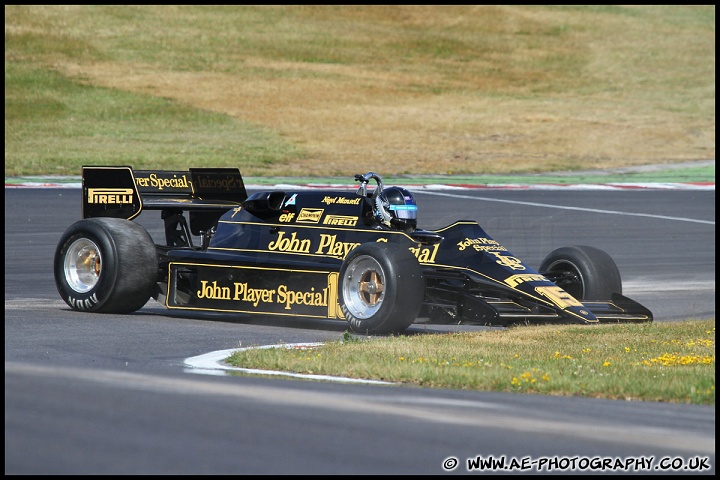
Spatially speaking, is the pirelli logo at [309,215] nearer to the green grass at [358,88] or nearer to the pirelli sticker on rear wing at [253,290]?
the pirelli sticker on rear wing at [253,290]

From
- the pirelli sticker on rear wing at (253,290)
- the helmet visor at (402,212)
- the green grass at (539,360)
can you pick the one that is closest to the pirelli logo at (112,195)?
the pirelli sticker on rear wing at (253,290)

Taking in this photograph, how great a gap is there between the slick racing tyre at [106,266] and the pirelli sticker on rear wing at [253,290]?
0.32 meters

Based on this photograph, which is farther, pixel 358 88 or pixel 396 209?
pixel 358 88

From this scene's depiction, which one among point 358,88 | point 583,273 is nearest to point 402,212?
point 583,273

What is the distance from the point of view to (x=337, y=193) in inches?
536

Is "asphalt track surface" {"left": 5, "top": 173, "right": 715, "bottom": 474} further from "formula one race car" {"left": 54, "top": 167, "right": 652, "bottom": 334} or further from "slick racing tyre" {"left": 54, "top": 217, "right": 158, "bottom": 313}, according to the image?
"slick racing tyre" {"left": 54, "top": 217, "right": 158, "bottom": 313}

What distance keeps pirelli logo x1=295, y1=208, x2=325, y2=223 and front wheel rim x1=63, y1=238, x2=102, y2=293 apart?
2204mm

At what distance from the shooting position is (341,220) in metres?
13.3

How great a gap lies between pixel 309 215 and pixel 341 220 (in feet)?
1.30

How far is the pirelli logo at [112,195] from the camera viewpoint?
14711mm

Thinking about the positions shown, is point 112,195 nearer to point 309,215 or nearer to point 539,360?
point 309,215

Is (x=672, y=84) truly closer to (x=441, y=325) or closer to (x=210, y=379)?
(x=441, y=325)
